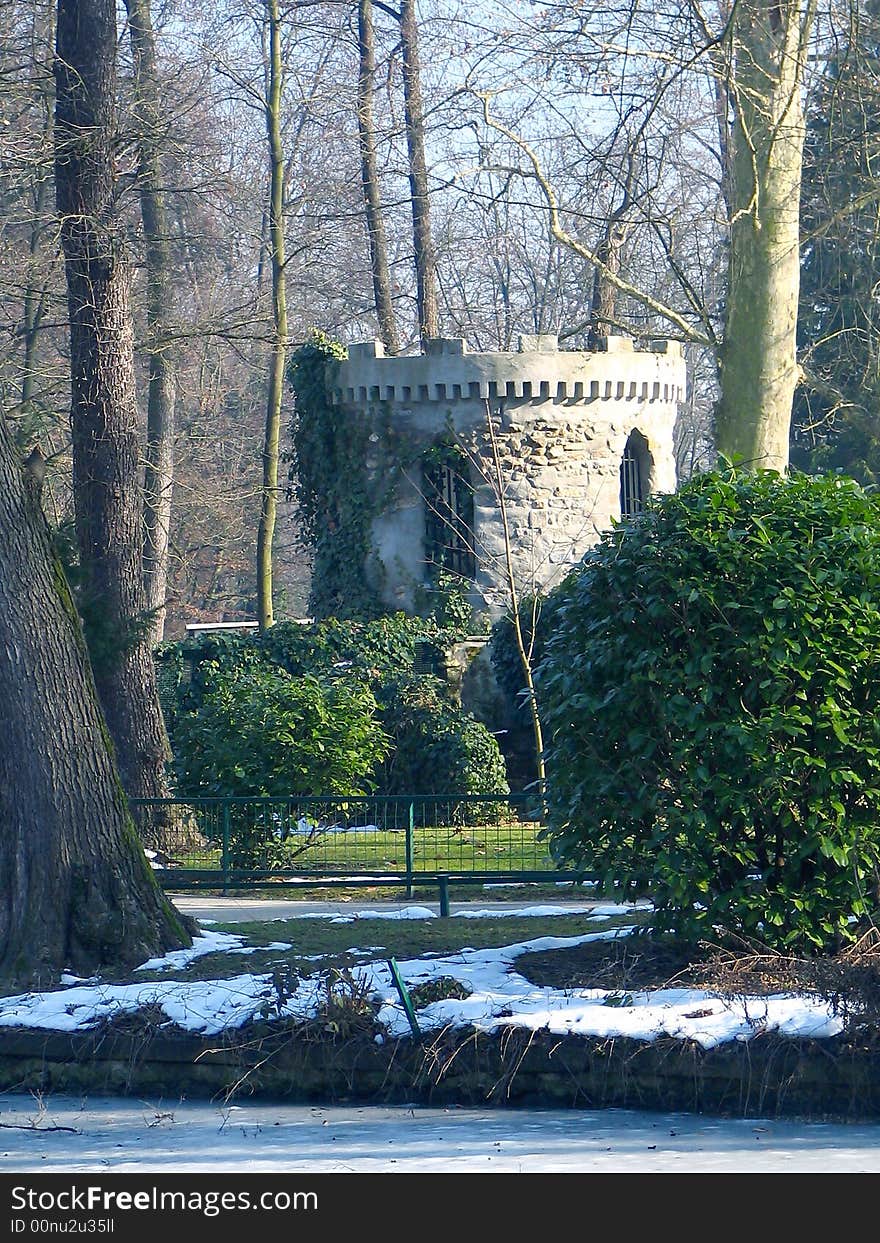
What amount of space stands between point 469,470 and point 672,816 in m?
18.0

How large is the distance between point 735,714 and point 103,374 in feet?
39.7

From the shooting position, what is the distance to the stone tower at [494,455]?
83.7ft

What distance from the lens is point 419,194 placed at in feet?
107

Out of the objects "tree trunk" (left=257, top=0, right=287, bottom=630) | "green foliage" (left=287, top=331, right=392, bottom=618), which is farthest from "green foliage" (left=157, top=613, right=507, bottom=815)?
"tree trunk" (left=257, top=0, right=287, bottom=630)

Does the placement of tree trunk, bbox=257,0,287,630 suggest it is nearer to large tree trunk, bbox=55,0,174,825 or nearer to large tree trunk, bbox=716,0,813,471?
large tree trunk, bbox=55,0,174,825

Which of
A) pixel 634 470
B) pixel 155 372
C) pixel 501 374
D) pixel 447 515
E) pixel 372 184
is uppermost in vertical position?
pixel 372 184

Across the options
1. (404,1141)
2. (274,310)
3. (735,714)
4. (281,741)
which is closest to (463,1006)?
(404,1141)

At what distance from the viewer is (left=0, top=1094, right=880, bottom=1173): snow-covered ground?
6.62 m

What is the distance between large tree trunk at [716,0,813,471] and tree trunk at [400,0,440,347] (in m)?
17.6

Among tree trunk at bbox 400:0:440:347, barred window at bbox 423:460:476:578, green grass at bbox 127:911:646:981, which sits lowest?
green grass at bbox 127:911:646:981

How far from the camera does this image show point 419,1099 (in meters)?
7.75

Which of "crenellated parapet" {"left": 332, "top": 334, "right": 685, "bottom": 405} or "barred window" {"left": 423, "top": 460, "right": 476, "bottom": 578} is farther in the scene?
"barred window" {"left": 423, "top": 460, "right": 476, "bottom": 578}

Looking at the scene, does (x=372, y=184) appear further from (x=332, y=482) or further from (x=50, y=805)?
(x=50, y=805)

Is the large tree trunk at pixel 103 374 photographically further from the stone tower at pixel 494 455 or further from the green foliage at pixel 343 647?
the stone tower at pixel 494 455
